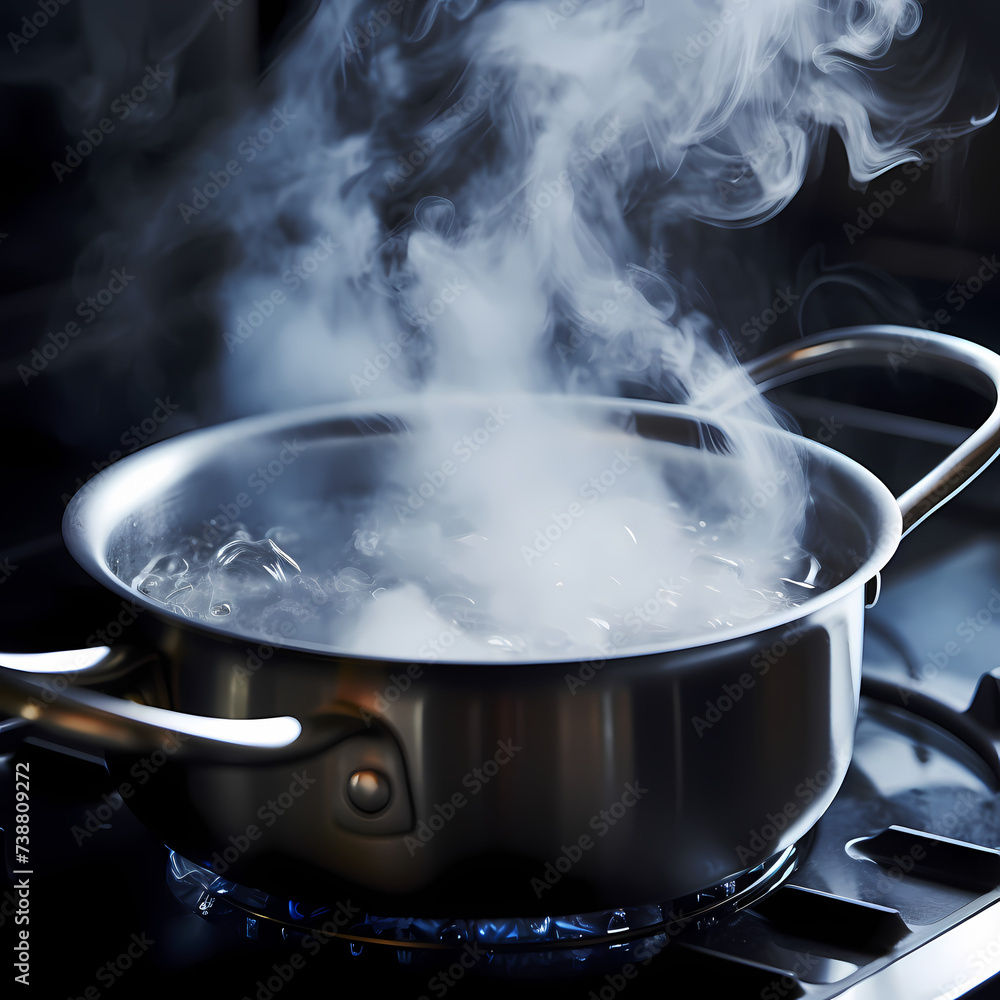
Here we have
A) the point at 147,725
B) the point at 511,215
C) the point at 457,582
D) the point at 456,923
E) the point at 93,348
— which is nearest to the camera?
the point at 147,725

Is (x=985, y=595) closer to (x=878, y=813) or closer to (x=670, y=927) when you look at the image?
(x=878, y=813)

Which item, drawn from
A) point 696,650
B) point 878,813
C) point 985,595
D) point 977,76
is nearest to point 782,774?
point 696,650

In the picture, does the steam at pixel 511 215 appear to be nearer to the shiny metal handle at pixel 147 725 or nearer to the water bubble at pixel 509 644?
the water bubble at pixel 509 644

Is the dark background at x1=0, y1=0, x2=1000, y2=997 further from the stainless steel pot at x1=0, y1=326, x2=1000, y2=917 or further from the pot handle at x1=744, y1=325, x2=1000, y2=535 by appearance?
the pot handle at x1=744, y1=325, x2=1000, y2=535

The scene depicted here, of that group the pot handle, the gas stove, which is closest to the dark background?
the gas stove

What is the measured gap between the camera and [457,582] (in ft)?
2.74

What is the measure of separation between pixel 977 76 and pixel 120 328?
93cm

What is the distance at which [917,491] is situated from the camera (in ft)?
2.44

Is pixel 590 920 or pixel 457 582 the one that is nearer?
pixel 590 920

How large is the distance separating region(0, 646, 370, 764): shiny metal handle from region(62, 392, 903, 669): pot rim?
1.5 inches

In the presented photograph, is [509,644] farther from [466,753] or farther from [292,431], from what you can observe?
[292,431]

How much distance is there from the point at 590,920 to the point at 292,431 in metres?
0.40

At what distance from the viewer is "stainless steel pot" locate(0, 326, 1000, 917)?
53 centimetres

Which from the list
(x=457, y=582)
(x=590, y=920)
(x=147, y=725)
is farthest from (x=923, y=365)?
(x=147, y=725)
